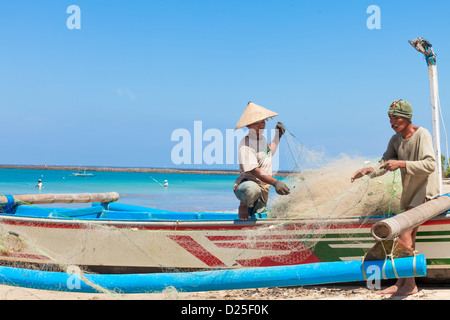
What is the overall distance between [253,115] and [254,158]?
506 millimetres

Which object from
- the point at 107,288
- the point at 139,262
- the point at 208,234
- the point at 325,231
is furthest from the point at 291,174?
the point at 107,288

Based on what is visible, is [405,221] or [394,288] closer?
[405,221]

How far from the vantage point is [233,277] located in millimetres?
3938

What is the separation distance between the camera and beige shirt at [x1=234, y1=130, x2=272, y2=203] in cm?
462

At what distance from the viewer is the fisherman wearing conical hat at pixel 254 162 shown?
182 inches

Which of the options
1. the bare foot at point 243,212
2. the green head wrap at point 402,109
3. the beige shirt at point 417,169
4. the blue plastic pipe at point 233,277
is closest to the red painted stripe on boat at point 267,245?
the bare foot at point 243,212

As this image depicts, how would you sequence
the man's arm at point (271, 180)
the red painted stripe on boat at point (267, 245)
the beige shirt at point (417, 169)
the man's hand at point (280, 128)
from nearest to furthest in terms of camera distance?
the beige shirt at point (417, 169) → the man's arm at point (271, 180) → the red painted stripe on boat at point (267, 245) → the man's hand at point (280, 128)

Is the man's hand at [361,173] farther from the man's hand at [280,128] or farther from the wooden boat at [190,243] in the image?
the man's hand at [280,128]

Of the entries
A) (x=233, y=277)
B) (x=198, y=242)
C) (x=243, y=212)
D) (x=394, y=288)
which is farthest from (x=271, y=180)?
(x=394, y=288)

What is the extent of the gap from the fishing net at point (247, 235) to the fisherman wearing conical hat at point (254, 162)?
0.81 ft

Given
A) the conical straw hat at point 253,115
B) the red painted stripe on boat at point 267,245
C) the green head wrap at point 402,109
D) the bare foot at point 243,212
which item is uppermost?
the conical straw hat at point 253,115

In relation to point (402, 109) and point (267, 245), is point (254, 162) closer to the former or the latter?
point (267, 245)

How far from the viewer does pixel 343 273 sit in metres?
3.76

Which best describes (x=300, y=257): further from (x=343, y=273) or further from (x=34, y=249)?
(x=34, y=249)
